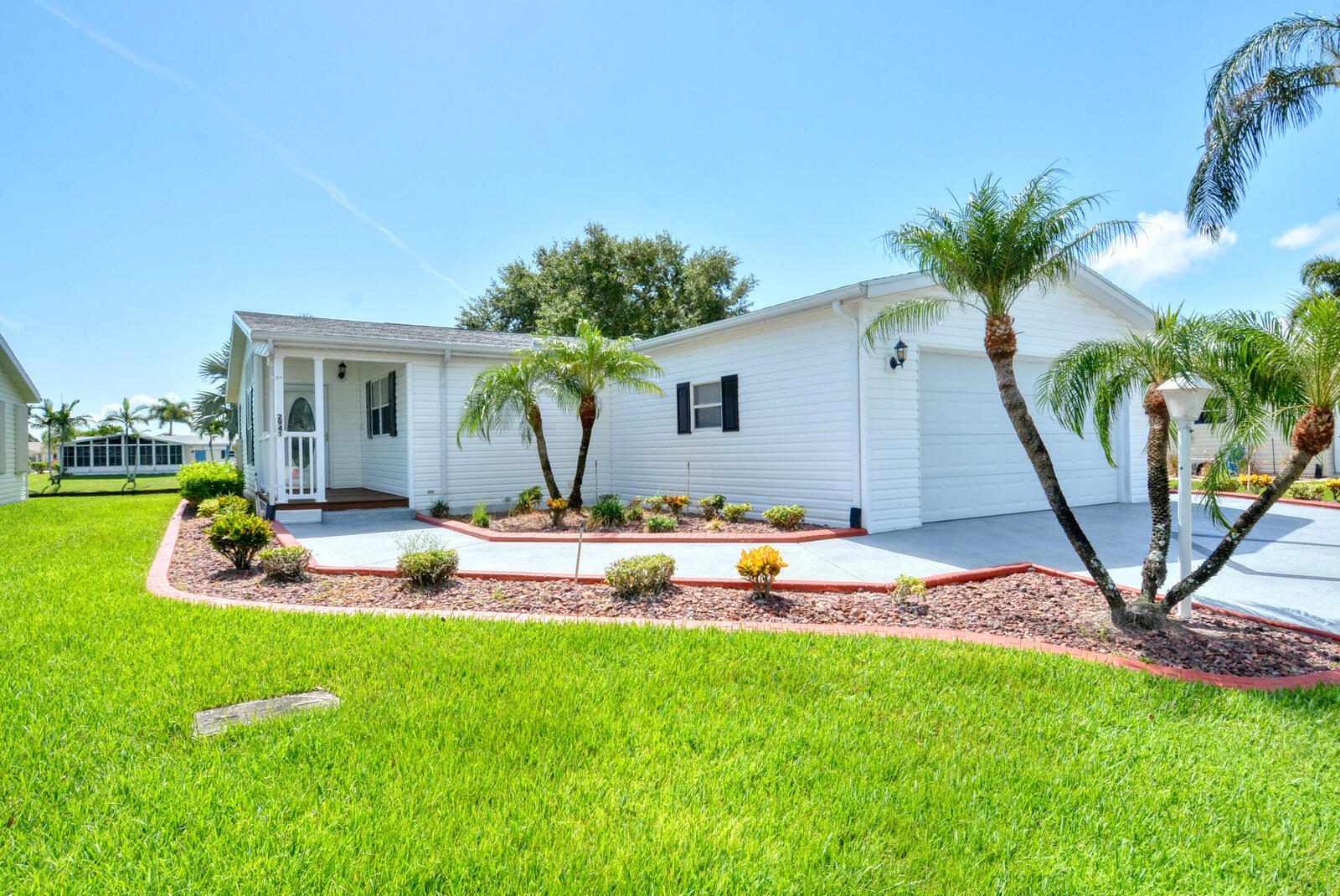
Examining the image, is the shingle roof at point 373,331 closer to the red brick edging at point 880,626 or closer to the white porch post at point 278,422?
the white porch post at point 278,422

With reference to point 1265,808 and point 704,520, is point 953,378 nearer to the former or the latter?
point 704,520

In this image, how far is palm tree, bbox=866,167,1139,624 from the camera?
4.52 metres

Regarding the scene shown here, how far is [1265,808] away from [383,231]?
74.4ft

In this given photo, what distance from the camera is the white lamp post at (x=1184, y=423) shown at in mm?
4418

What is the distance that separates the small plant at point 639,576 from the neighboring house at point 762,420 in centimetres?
405

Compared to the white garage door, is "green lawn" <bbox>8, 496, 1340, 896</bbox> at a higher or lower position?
lower

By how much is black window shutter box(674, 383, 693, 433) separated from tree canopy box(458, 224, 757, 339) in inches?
593

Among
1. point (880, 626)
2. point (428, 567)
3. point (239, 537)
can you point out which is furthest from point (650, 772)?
point (239, 537)

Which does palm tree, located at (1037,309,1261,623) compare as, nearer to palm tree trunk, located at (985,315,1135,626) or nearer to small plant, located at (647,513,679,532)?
palm tree trunk, located at (985,315,1135,626)

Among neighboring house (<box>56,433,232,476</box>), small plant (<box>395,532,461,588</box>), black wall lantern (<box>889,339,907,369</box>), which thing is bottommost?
small plant (<box>395,532,461,588</box>)

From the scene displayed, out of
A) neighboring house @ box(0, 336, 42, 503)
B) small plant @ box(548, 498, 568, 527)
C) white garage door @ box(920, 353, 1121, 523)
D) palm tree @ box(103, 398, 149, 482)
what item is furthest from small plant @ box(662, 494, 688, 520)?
palm tree @ box(103, 398, 149, 482)

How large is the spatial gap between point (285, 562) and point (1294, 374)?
778cm

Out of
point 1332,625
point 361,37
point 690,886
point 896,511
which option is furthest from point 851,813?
point 361,37

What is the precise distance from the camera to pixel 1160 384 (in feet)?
15.1
